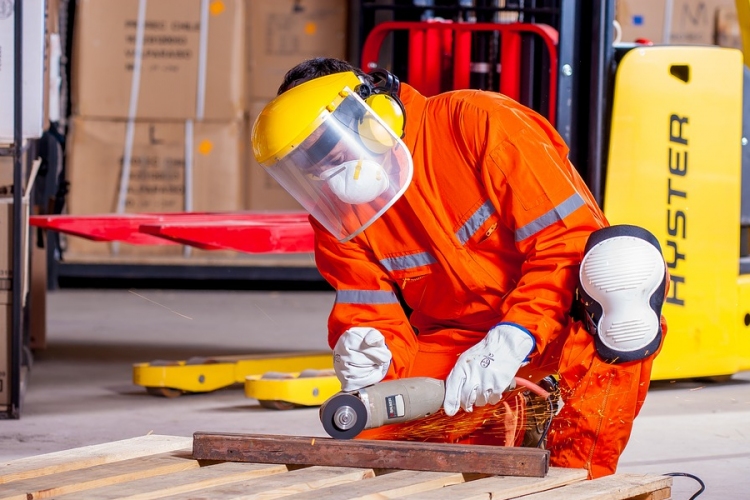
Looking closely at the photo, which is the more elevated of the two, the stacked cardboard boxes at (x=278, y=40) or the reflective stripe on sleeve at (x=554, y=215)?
the stacked cardboard boxes at (x=278, y=40)

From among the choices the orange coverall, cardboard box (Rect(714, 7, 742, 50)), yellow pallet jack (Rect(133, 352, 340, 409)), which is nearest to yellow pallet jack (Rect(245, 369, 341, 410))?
yellow pallet jack (Rect(133, 352, 340, 409))

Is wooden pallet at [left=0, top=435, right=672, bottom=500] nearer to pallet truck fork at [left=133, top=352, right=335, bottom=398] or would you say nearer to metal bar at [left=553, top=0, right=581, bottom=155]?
pallet truck fork at [left=133, top=352, right=335, bottom=398]

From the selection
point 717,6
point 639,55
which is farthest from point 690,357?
point 717,6

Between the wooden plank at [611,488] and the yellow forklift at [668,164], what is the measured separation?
2378mm

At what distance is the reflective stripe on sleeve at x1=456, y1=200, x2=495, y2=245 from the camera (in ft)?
10.0

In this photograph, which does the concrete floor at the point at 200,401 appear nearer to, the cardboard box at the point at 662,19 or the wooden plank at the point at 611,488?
the wooden plank at the point at 611,488

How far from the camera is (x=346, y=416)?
276 cm

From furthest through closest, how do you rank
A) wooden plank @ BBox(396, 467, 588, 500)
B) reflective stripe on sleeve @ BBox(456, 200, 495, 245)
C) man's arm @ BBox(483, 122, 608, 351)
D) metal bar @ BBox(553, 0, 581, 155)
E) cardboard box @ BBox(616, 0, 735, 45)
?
1. cardboard box @ BBox(616, 0, 735, 45)
2. metal bar @ BBox(553, 0, 581, 155)
3. reflective stripe on sleeve @ BBox(456, 200, 495, 245)
4. man's arm @ BBox(483, 122, 608, 351)
5. wooden plank @ BBox(396, 467, 588, 500)

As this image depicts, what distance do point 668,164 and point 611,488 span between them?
107 inches

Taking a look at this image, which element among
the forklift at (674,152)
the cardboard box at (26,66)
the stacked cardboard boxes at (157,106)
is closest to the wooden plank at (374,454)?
Result: the cardboard box at (26,66)

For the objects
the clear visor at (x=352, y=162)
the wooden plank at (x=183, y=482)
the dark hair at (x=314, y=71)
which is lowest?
the wooden plank at (x=183, y=482)

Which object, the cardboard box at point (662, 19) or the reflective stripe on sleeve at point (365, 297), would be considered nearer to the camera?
the reflective stripe on sleeve at point (365, 297)

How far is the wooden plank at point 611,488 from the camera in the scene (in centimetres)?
247

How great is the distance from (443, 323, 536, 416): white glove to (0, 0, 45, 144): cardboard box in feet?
8.33
